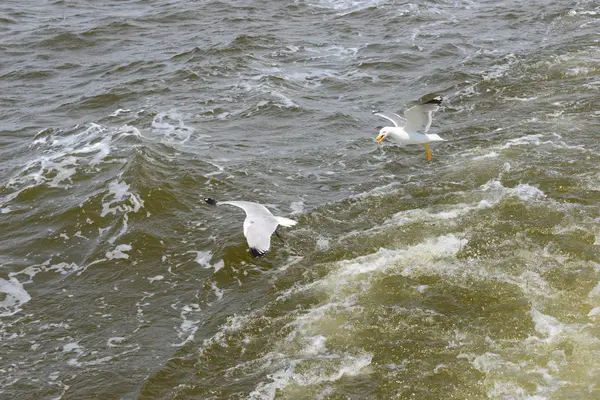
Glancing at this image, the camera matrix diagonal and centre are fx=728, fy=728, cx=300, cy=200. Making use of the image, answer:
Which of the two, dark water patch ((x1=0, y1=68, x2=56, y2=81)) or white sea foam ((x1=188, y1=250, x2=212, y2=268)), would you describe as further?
dark water patch ((x1=0, y1=68, x2=56, y2=81))

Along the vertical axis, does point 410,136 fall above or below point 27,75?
above

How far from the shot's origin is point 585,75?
1617 cm

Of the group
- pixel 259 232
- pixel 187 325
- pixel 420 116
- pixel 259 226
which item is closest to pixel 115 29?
pixel 420 116

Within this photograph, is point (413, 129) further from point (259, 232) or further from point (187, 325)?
point (187, 325)

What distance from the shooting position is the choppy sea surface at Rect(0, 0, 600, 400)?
836 cm

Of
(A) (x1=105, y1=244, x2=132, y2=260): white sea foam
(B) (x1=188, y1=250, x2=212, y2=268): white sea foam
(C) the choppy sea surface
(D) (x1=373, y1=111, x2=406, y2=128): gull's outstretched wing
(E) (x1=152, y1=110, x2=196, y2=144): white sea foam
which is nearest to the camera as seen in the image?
(C) the choppy sea surface

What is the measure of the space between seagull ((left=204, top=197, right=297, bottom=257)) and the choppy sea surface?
2.06ft

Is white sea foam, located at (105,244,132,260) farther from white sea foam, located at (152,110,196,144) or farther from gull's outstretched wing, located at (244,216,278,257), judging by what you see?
white sea foam, located at (152,110,196,144)

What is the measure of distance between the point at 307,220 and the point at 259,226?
5.25ft

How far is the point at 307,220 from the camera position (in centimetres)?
1163

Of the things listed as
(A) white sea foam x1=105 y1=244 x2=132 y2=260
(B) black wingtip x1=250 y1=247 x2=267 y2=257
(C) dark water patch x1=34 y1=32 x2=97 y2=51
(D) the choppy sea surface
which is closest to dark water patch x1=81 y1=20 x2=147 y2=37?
(C) dark water patch x1=34 y1=32 x2=97 y2=51

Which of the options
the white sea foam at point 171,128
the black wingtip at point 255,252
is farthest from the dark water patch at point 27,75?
the black wingtip at point 255,252

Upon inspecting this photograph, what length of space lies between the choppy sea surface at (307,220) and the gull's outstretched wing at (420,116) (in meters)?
0.90

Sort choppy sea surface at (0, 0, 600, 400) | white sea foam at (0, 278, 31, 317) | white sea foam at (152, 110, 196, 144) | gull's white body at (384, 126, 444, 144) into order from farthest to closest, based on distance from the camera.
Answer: white sea foam at (152, 110, 196, 144), gull's white body at (384, 126, 444, 144), white sea foam at (0, 278, 31, 317), choppy sea surface at (0, 0, 600, 400)
